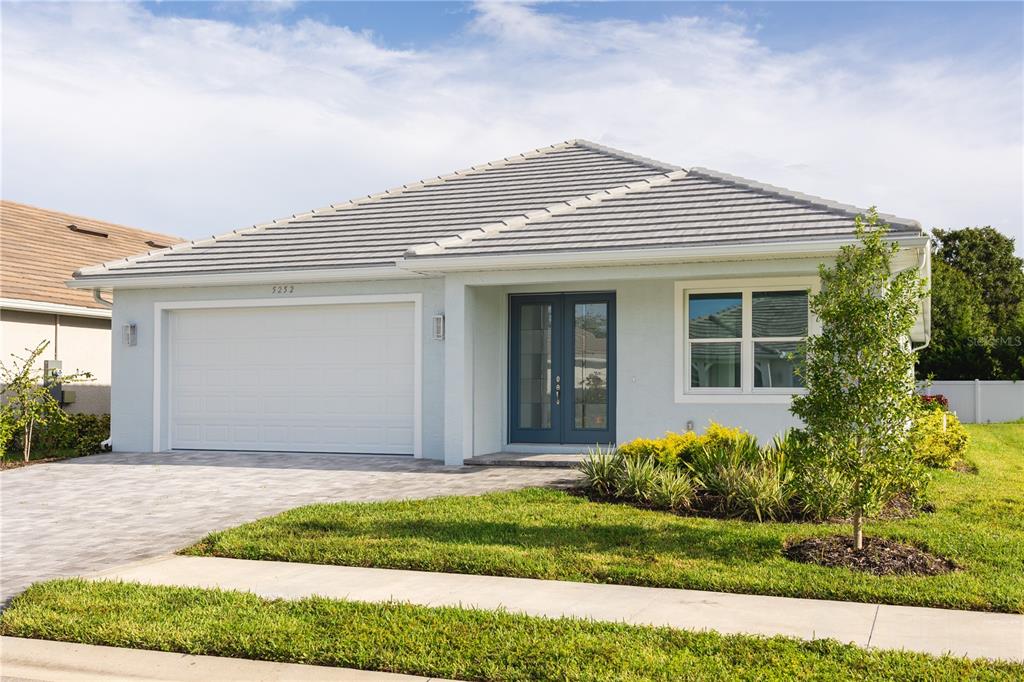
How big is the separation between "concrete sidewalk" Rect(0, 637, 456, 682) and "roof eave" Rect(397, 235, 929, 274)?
8.85m

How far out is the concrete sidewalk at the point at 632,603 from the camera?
5754 mm

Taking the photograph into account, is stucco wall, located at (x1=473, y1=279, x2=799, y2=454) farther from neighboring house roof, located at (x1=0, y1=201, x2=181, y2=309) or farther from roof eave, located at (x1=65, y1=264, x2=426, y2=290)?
neighboring house roof, located at (x1=0, y1=201, x2=181, y2=309)

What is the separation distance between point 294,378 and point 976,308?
35.9 m

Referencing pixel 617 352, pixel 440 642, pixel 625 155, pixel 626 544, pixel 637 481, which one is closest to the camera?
pixel 440 642

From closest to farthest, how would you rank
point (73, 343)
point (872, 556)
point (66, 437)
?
point (872, 556), point (66, 437), point (73, 343)

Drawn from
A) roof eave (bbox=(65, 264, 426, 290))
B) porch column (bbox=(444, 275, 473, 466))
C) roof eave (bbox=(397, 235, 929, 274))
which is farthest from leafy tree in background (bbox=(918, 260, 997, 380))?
roof eave (bbox=(65, 264, 426, 290))

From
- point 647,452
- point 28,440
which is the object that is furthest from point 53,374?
point 647,452

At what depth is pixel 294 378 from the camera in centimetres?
1622

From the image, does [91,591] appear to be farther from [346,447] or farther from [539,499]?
[346,447]

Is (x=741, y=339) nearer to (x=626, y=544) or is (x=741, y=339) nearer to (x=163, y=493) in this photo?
(x=626, y=544)

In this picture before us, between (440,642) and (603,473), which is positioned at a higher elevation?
(603,473)

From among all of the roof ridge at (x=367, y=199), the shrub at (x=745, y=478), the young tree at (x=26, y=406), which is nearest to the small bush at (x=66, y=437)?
the young tree at (x=26, y=406)

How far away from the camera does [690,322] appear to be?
14.2 m

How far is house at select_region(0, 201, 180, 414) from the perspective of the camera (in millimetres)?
18822
